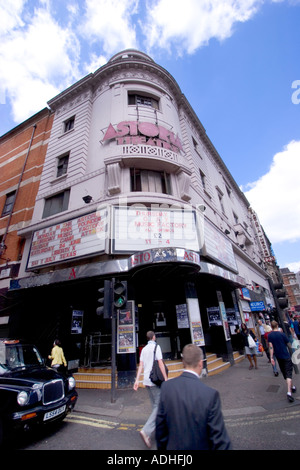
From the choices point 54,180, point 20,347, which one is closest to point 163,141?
point 54,180

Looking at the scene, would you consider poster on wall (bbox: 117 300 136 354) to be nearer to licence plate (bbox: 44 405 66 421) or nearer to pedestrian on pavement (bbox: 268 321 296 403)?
licence plate (bbox: 44 405 66 421)

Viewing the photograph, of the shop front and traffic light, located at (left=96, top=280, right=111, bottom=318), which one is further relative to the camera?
the shop front

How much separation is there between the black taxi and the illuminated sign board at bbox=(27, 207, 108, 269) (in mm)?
4784

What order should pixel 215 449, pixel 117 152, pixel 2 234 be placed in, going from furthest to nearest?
1. pixel 2 234
2. pixel 117 152
3. pixel 215 449

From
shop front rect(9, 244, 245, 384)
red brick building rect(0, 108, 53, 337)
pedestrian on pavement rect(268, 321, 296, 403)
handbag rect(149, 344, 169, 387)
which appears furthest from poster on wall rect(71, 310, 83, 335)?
pedestrian on pavement rect(268, 321, 296, 403)

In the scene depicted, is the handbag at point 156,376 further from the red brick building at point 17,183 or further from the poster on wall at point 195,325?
the red brick building at point 17,183

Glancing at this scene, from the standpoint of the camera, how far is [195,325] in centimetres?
937

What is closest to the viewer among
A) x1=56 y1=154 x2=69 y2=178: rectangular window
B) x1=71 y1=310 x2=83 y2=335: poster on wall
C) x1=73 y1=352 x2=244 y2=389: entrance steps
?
x1=73 y1=352 x2=244 y2=389: entrance steps

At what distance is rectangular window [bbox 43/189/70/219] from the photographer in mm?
13050

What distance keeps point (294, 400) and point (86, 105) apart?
1930cm

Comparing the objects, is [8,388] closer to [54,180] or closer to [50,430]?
[50,430]

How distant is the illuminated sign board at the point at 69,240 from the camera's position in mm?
9727

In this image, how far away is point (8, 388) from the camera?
3988 millimetres

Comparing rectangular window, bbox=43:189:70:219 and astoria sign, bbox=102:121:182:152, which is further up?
astoria sign, bbox=102:121:182:152
